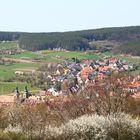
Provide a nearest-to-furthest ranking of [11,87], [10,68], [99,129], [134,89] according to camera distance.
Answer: [99,129] → [134,89] → [11,87] → [10,68]

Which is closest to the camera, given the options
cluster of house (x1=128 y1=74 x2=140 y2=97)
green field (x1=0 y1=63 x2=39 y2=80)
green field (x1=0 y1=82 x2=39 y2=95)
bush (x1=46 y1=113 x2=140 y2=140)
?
bush (x1=46 y1=113 x2=140 y2=140)

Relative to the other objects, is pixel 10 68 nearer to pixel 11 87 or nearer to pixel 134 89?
pixel 11 87

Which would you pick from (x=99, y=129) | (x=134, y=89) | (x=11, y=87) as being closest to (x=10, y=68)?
(x=11, y=87)

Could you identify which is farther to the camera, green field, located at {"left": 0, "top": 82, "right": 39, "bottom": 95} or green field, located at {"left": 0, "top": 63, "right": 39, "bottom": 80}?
green field, located at {"left": 0, "top": 63, "right": 39, "bottom": 80}

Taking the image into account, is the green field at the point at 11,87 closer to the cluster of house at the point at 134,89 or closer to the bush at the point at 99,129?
the cluster of house at the point at 134,89

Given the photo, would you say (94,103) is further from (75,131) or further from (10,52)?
(10,52)

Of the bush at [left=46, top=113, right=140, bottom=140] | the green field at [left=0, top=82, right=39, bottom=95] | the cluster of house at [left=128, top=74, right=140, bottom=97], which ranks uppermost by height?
the bush at [left=46, top=113, right=140, bottom=140]

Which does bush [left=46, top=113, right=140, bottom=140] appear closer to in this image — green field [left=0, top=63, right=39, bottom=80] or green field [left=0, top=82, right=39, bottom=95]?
green field [left=0, top=82, right=39, bottom=95]

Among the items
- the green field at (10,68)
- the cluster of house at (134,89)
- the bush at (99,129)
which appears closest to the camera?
the bush at (99,129)

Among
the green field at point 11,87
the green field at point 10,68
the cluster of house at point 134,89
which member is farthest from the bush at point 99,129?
the green field at point 10,68

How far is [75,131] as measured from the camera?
54.9 feet

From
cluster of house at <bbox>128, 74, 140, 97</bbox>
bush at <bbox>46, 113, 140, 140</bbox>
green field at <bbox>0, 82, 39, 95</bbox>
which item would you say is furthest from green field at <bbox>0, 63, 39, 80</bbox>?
bush at <bbox>46, 113, 140, 140</bbox>

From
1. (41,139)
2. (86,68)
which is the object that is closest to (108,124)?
(41,139)

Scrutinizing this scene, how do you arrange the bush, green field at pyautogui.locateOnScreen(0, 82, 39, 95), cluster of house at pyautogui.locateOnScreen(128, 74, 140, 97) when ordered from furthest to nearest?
green field at pyautogui.locateOnScreen(0, 82, 39, 95) → cluster of house at pyautogui.locateOnScreen(128, 74, 140, 97) → the bush
